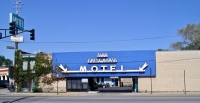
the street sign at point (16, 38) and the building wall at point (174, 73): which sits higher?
Answer: the street sign at point (16, 38)

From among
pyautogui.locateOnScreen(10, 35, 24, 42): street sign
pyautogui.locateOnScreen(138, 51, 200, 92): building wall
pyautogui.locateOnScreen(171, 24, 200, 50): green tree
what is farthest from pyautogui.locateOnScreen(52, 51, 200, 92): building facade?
pyautogui.locateOnScreen(171, 24, 200, 50): green tree

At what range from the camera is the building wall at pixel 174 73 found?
132 feet

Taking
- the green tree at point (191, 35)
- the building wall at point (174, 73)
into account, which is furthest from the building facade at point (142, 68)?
the green tree at point (191, 35)

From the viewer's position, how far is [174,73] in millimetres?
40562

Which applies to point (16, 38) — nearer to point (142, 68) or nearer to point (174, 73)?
point (142, 68)

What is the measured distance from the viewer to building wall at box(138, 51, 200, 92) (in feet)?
132

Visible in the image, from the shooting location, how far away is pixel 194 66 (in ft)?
132

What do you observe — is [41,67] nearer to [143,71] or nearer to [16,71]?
[16,71]

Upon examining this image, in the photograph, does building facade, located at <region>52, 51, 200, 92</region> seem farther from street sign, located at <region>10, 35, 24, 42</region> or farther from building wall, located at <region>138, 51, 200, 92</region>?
street sign, located at <region>10, 35, 24, 42</region>

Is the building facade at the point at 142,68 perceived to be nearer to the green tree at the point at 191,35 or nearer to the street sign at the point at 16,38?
the street sign at the point at 16,38

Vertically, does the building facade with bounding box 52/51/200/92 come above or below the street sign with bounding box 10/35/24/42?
below

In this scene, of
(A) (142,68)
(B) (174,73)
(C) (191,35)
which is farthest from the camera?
(C) (191,35)

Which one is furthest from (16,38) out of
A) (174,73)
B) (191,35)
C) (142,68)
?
(191,35)

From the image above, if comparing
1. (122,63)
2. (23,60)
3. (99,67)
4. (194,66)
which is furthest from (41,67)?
(194,66)
